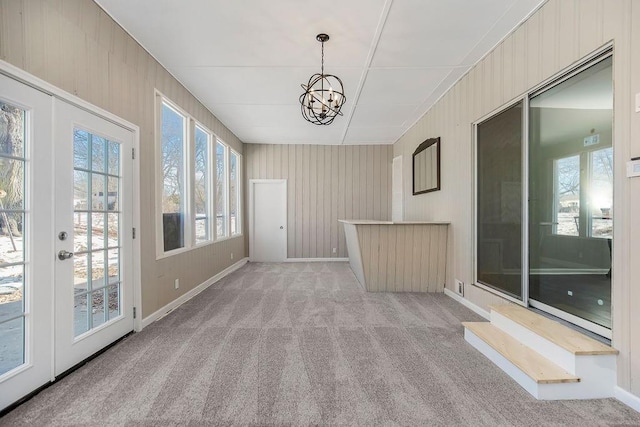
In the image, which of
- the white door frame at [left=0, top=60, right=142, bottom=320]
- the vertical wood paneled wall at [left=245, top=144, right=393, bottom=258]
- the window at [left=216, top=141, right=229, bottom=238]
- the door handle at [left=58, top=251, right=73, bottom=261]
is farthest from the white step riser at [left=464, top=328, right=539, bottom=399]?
the vertical wood paneled wall at [left=245, top=144, right=393, bottom=258]

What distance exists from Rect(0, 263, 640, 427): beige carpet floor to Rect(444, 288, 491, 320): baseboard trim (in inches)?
3.0

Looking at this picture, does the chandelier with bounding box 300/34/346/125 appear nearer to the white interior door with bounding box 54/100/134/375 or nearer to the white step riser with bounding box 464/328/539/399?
the white interior door with bounding box 54/100/134/375

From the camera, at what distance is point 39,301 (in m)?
1.90

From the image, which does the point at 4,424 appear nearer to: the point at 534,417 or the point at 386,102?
the point at 534,417

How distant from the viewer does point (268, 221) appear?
7.19 meters

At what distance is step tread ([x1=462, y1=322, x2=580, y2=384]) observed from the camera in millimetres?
1855

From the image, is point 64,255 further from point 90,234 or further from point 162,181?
point 162,181

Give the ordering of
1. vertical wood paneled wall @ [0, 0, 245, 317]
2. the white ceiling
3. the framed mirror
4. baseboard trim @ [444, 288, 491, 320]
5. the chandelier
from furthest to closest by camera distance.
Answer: the framed mirror → baseboard trim @ [444, 288, 491, 320] → the chandelier → the white ceiling → vertical wood paneled wall @ [0, 0, 245, 317]

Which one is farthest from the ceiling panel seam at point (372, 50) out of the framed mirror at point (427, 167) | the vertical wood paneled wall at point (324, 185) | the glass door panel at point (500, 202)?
the vertical wood paneled wall at point (324, 185)

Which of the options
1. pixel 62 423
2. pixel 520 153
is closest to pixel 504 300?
pixel 520 153

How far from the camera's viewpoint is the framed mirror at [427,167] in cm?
450

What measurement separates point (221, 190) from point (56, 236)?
3.84 m

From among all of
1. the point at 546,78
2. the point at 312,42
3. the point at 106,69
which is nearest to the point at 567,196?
the point at 546,78

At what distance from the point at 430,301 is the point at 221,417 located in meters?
2.92
